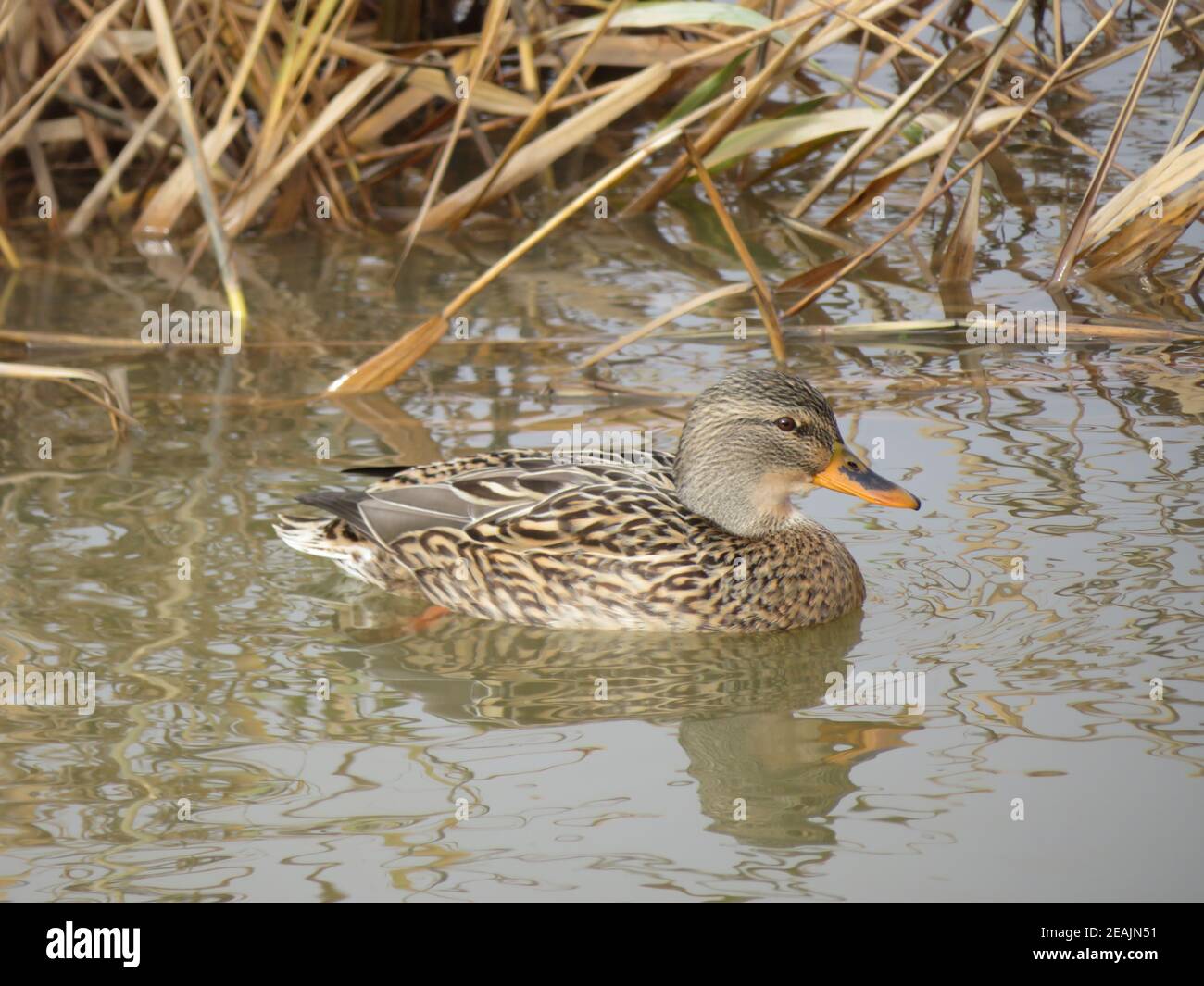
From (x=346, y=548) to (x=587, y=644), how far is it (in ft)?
3.30

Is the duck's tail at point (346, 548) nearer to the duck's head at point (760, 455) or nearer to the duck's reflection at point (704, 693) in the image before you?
the duck's reflection at point (704, 693)

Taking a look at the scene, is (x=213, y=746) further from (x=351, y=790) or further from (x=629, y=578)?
(x=629, y=578)

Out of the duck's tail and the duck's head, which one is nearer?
the duck's head

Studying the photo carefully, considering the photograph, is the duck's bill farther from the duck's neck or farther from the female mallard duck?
the duck's neck

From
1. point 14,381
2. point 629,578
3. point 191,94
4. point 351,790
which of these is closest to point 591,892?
point 351,790

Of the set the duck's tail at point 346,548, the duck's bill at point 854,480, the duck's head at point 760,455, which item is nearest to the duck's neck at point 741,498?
the duck's head at point 760,455

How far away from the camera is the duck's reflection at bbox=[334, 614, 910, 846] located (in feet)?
16.9

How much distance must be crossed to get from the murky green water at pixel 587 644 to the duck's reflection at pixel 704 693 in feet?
0.05

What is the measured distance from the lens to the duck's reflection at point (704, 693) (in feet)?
16.9

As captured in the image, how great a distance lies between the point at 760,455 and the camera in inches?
253

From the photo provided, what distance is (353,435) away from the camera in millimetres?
7738

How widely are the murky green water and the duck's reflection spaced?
15 millimetres

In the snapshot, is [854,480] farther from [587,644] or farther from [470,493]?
[470,493]

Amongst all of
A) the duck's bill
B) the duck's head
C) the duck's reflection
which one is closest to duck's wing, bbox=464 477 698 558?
the duck's head
